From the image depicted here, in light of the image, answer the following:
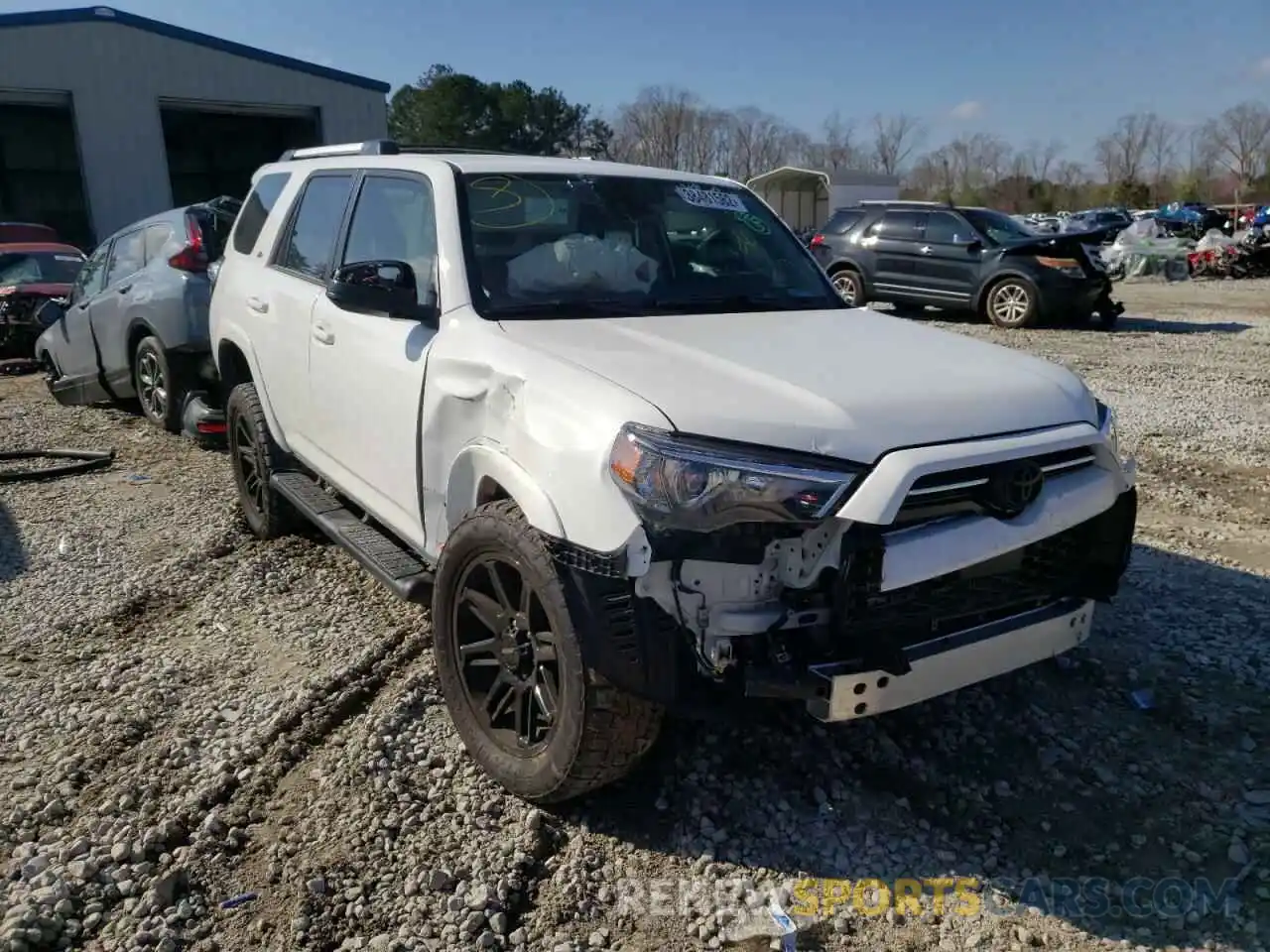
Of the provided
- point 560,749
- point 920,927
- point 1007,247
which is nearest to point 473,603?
point 560,749

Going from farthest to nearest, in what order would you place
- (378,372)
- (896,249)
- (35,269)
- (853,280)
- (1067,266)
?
(853,280) < (896,249) < (1067,266) < (35,269) < (378,372)

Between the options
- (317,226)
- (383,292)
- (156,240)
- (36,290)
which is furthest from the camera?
(36,290)

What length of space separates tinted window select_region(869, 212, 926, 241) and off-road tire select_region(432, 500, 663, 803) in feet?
43.9

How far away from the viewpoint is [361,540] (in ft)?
13.1

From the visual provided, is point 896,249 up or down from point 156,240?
down

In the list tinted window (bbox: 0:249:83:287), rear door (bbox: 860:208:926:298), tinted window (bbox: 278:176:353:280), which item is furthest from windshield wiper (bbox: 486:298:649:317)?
rear door (bbox: 860:208:926:298)

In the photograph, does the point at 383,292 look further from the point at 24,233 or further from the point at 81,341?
the point at 24,233

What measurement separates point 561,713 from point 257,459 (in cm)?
305

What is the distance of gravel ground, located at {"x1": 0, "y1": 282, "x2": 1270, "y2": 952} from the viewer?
257 cm

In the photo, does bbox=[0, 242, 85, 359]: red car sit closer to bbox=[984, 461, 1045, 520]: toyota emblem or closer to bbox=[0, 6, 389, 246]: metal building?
bbox=[0, 6, 389, 246]: metal building

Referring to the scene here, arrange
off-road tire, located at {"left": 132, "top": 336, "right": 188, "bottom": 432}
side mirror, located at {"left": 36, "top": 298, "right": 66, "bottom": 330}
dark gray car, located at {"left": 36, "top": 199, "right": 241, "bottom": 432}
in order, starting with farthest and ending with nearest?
side mirror, located at {"left": 36, "top": 298, "right": 66, "bottom": 330}
off-road tire, located at {"left": 132, "top": 336, "right": 188, "bottom": 432}
dark gray car, located at {"left": 36, "top": 199, "right": 241, "bottom": 432}

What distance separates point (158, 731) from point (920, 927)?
259 cm

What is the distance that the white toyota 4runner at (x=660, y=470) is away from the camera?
244cm

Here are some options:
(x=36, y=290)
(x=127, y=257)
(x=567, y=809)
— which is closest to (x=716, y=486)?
(x=567, y=809)
